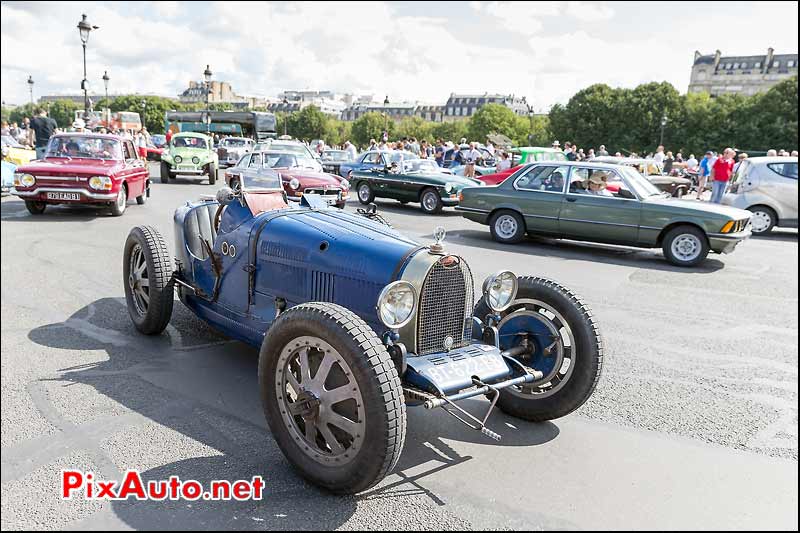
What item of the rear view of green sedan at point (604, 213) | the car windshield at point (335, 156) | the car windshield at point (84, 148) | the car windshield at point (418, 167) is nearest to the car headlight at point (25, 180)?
the car windshield at point (84, 148)

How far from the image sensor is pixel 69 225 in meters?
10.9

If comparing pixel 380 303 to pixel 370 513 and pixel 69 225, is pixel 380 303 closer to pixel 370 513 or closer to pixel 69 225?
pixel 370 513

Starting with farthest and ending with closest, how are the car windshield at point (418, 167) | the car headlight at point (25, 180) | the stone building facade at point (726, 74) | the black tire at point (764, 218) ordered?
1. the stone building facade at point (726, 74)
2. the car windshield at point (418, 167)
3. the black tire at point (764, 218)
4. the car headlight at point (25, 180)

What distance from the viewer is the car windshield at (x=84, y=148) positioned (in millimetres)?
12336

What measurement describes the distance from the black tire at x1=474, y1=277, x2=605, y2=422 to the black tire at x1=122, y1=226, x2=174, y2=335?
2748 millimetres

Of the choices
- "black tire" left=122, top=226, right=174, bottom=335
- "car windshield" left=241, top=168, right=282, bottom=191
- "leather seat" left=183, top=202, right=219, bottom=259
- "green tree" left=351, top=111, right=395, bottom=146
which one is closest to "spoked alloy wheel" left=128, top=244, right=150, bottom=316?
"black tire" left=122, top=226, right=174, bottom=335

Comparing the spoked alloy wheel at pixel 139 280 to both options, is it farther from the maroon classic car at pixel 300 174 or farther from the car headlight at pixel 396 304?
the maroon classic car at pixel 300 174

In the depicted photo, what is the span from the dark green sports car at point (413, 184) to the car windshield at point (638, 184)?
218 inches

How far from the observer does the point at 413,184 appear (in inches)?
642

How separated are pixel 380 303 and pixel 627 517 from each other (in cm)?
161

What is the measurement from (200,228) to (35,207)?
8.41 m

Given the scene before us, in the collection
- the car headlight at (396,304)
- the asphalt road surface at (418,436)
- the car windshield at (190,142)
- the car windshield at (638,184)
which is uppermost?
the car windshield at (190,142)

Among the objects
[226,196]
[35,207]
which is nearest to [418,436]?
[226,196]

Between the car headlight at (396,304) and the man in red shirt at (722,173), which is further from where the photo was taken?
the man in red shirt at (722,173)
